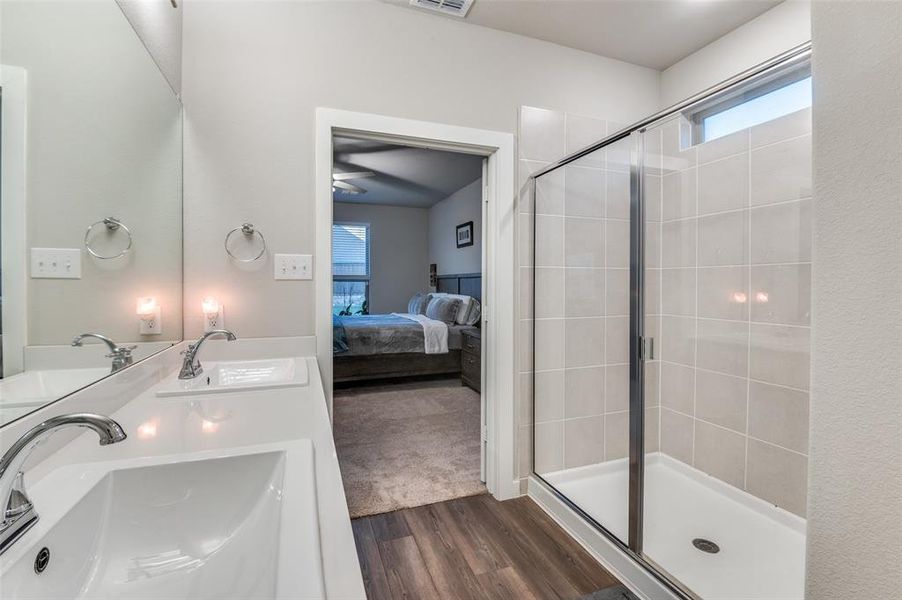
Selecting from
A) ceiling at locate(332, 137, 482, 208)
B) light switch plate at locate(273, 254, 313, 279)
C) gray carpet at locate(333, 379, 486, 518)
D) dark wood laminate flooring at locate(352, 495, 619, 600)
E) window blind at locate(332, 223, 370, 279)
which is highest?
ceiling at locate(332, 137, 482, 208)

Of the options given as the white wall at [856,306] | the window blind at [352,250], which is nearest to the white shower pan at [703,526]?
the white wall at [856,306]

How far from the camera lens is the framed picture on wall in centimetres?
576

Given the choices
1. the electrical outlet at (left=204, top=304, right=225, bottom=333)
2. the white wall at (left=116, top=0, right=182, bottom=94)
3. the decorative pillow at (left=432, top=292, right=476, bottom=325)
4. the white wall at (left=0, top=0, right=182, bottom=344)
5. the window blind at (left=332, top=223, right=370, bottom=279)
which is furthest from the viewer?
the window blind at (left=332, top=223, right=370, bottom=279)

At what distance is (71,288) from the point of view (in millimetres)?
978

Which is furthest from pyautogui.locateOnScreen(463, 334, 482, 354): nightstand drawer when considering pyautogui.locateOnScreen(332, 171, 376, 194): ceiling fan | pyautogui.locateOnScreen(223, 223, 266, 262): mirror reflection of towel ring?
pyautogui.locateOnScreen(223, 223, 266, 262): mirror reflection of towel ring

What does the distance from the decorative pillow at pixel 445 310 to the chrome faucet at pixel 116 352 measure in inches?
155

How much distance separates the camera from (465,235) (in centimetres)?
591

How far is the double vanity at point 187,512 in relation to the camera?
561mm

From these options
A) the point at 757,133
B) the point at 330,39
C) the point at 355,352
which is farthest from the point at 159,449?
the point at 355,352

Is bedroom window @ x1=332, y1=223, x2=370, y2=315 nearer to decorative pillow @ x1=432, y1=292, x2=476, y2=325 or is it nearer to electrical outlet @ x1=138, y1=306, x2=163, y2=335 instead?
decorative pillow @ x1=432, y1=292, x2=476, y2=325

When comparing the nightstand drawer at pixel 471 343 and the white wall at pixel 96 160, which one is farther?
the nightstand drawer at pixel 471 343

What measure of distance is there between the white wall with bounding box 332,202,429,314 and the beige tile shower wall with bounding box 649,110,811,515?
5361mm

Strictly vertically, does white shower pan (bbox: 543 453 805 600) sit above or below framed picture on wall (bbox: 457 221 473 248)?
below

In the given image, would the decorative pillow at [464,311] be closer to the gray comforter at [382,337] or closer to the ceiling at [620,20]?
the gray comforter at [382,337]
